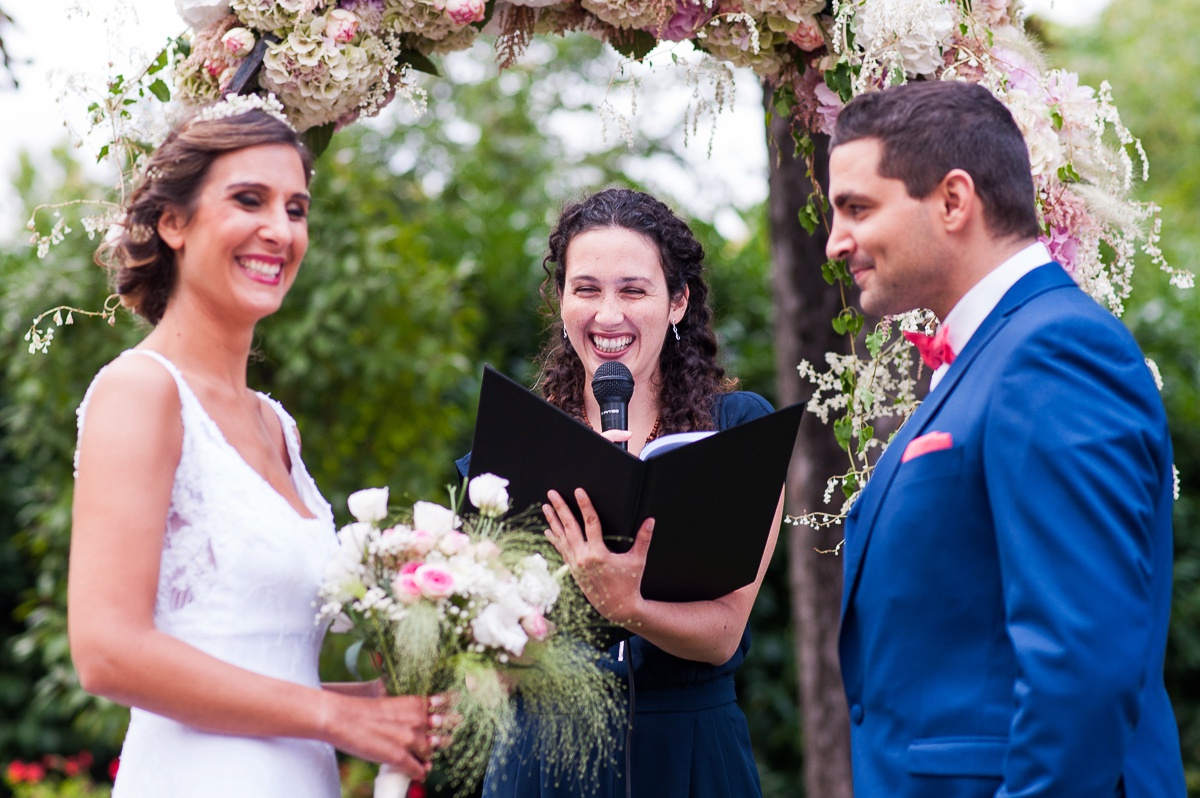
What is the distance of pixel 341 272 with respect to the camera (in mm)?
6074

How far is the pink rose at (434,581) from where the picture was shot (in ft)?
6.72

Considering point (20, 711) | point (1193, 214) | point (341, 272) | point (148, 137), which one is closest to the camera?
point (148, 137)

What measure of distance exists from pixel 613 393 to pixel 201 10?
1411 millimetres

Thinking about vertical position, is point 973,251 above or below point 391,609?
above

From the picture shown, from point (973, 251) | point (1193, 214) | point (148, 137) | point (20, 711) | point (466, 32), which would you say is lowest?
point (20, 711)

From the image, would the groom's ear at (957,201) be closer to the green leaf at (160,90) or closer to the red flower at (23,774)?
the green leaf at (160,90)

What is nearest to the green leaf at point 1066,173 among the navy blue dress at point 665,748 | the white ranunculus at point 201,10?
the navy blue dress at point 665,748

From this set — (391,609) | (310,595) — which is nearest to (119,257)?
(310,595)

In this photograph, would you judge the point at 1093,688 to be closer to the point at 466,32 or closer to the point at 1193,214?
the point at 466,32

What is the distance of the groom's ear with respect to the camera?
86.4 inches

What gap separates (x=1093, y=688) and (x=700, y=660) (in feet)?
3.92

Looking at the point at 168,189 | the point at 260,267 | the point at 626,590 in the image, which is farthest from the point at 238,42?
the point at 626,590

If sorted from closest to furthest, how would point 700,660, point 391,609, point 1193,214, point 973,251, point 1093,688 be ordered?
point 1093,688 < point 391,609 < point 973,251 < point 700,660 < point 1193,214

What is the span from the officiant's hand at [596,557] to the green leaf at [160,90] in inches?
61.8
